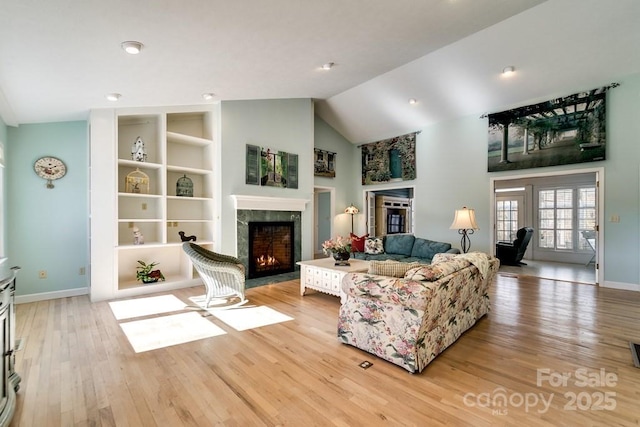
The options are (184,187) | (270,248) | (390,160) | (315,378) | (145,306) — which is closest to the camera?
(315,378)

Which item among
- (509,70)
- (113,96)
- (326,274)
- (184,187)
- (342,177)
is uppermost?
(509,70)

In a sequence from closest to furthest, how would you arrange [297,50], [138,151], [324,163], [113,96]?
[297,50] < [113,96] < [138,151] < [324,163]

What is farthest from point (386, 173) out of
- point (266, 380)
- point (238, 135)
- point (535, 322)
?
point (266, 380)

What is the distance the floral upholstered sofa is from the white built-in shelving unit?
346 centimetres

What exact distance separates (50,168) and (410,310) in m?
5.34

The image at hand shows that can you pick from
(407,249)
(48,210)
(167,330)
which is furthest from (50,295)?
(407,249)

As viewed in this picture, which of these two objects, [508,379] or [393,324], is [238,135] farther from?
[508,379]

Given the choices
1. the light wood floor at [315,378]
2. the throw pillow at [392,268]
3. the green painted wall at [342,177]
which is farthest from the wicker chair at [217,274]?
the green painted wall at [342,177]

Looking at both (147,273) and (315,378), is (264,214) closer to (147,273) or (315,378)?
(147,273)

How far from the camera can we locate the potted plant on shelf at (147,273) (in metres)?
4.69

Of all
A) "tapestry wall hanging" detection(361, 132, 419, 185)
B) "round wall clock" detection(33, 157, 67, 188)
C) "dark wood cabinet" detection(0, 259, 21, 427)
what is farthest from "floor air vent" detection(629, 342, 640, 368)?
"round wall clock" detection(33, 157, 67, 188)

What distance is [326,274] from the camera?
161 inches

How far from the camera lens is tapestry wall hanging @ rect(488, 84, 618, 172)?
4.98 metres

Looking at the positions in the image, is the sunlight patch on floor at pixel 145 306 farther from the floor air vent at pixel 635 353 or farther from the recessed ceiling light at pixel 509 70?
the recessed ceiling light at pixel 509 70
